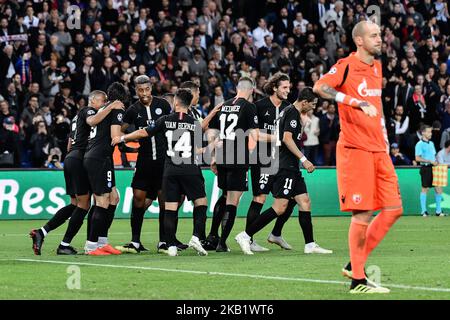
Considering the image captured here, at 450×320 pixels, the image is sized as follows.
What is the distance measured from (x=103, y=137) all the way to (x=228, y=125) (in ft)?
6.03

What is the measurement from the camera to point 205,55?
30297mm

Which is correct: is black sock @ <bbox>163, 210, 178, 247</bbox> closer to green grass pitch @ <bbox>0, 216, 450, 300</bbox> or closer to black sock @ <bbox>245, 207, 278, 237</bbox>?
green grass pitch @ <bbox>0, 216, 450, 300</bbox>

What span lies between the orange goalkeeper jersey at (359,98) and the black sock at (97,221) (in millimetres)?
5493

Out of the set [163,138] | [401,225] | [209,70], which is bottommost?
[401,225]

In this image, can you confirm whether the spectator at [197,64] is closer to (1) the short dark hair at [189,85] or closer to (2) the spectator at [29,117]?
(2) the spectator at [29,117]

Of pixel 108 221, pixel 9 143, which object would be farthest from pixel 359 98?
pixel 9 143

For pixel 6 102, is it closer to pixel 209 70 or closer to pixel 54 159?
pixel 54 159

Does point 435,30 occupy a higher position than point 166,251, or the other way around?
point 435,30

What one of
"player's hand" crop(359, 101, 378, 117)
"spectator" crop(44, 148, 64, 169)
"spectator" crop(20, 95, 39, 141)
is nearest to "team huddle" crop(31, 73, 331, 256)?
"player's hand" crop(359, 101, 378, 117)

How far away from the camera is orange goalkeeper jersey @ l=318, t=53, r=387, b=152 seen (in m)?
10.4

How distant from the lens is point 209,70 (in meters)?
29.2
